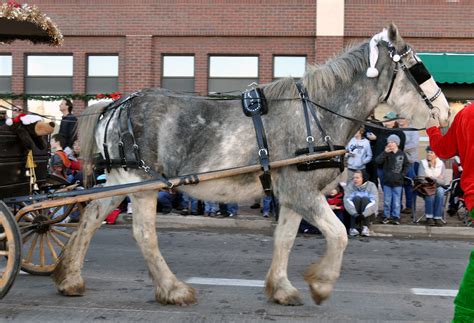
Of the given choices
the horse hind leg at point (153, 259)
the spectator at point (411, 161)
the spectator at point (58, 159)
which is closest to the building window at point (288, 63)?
the spectator at point (411, 161)

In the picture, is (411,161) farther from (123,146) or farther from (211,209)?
(123,146)

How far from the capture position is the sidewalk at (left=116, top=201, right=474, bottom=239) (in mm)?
10773

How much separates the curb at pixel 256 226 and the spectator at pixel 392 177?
1.08ft

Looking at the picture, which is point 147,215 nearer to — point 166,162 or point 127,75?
point 166,162

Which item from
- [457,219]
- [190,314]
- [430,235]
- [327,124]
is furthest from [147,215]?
[457,219]

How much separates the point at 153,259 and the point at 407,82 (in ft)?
9.26

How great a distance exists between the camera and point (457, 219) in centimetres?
1178

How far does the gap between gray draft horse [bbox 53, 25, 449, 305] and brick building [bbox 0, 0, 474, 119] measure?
1112 centimetres

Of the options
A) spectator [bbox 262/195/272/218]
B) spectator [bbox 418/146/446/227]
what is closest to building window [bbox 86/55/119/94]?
spectator [bbox 262/195/272/218]

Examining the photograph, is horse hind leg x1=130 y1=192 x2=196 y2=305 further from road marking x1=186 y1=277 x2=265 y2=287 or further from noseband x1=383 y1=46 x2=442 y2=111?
noseband x1=383 y1=46 x2=442 y2=111

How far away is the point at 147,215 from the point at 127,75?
1216cm

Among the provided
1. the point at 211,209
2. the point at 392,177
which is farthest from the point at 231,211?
the point at 392,177

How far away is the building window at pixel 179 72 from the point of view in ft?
56.5

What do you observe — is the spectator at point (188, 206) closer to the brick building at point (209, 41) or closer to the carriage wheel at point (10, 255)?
the brick building at point (209, 41)
